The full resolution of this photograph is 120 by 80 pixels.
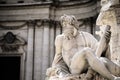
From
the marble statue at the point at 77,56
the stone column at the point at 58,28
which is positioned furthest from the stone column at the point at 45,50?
the marble statue at the point at 77,56

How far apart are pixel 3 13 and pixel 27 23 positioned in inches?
85.3

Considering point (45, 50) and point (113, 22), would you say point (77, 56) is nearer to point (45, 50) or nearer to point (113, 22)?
point (113, 22)

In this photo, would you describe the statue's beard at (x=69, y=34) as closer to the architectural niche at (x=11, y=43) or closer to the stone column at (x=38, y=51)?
the stone column at (x=38, y=51)

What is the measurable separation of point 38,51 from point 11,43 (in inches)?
83.3

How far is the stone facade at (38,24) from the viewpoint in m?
21.5

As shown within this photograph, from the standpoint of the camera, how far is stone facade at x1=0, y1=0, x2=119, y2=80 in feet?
70.6

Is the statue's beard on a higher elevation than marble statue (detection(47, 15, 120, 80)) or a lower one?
higher

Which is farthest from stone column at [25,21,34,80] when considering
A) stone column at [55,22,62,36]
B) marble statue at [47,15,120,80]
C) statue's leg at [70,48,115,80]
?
statue's leg at [70,48,115,80]

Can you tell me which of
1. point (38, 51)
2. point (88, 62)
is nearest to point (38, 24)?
point (38, 51)

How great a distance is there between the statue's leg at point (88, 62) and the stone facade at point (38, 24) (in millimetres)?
15716

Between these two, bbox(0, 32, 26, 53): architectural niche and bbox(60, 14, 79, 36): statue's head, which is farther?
bbox(0, 32, 26, 53): architectural niche

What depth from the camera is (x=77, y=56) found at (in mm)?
5395

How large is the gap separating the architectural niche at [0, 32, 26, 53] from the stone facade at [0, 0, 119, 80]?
15 cm

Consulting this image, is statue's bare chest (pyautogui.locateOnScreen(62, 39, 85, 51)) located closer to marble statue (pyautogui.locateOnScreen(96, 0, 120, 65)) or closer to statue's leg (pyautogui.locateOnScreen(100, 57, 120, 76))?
statue's leg (pyautogui.locateOnScreen(100, 57, 120, 76))
